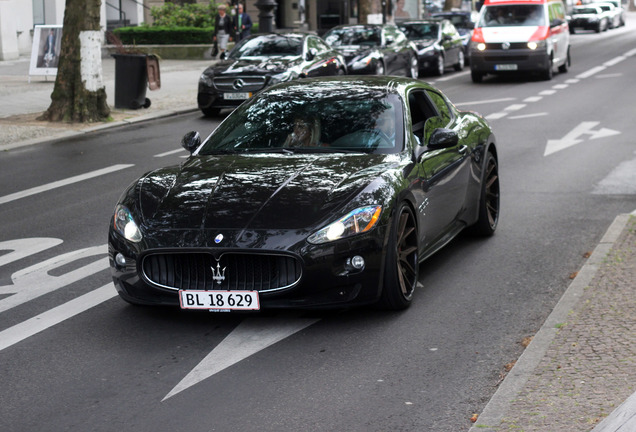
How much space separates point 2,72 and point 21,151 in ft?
→ 48.5

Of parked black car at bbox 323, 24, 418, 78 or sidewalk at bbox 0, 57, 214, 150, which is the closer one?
sidewalk at bbox 0, 57, 214, 150

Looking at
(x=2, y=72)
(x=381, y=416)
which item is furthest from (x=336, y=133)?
(x=2, y=72)

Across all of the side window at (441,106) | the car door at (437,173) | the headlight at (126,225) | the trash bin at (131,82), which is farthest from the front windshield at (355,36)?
the headlight at (126,225)

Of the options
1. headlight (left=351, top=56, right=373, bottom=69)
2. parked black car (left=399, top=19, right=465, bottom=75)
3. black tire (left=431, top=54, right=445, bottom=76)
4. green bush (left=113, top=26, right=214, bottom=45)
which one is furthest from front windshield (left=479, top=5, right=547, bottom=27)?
green bush (left=113, top=26, right=214, bottom=45)

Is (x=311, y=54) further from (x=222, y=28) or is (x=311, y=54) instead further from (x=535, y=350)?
(x=535, y=350)

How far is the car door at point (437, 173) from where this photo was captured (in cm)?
779

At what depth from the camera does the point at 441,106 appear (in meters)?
9.14

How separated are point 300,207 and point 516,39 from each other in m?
22.1

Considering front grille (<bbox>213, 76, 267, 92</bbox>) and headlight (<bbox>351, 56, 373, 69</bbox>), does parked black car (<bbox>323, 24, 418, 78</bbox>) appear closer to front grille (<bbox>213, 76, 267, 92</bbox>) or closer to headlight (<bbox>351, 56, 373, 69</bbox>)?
headlight (<bbox>351, 56, 373, 69</bbox>)

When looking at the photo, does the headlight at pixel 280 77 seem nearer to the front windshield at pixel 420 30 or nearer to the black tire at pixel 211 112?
the black tire at pixel 211 112

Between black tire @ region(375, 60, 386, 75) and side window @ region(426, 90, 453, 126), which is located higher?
black tire @ region(375, 60, 386, 75)

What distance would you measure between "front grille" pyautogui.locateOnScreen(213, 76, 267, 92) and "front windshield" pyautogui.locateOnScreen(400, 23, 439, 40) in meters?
12.1

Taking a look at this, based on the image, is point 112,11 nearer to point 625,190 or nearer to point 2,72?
point 2,72

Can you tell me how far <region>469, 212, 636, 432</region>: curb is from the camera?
512 cm
